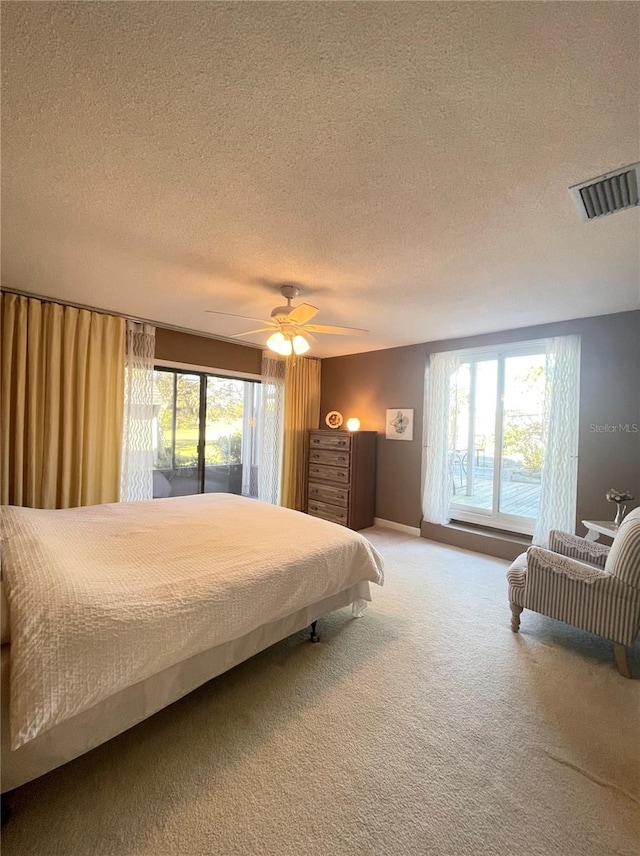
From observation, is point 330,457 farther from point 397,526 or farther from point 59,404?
point 59,404

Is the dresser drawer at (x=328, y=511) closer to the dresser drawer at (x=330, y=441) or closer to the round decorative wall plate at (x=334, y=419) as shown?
the dresser drawer at (x=330, y=441)

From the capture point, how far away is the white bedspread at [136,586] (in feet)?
3.83

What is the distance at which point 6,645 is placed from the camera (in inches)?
48.4

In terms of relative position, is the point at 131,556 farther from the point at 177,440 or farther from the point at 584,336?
the point at 584,336

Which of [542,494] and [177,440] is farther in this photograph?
[177,440]

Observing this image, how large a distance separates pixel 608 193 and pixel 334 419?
3.99 metres

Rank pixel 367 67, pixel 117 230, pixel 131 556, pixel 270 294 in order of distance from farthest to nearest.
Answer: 1. pixel 270 294
2. pixel 117 230
3. pixel 131 556
4. pixel 367 67

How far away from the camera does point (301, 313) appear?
249 centimetres

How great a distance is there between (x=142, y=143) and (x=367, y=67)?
0.86 m

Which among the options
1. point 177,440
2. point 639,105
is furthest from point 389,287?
point 177,440

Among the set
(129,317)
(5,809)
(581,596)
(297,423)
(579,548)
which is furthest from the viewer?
(297,423)

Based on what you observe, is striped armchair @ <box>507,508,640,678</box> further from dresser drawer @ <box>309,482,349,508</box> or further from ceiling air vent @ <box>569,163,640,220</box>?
dresser drawer @ <box>309,482,349,508</box>

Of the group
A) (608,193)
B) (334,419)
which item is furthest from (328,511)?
(608,193)

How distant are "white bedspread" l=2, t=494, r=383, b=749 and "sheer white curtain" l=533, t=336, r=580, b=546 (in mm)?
2161
